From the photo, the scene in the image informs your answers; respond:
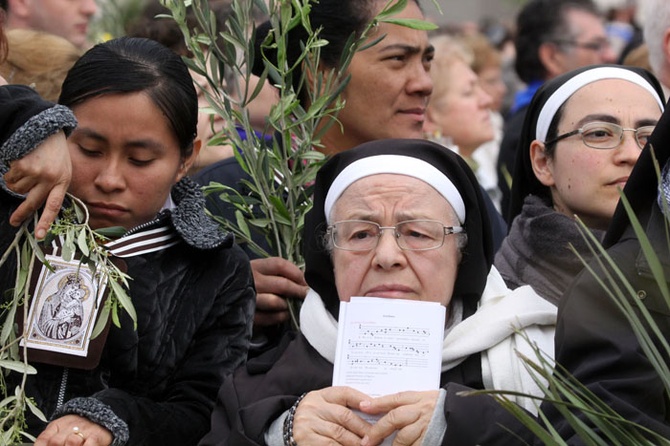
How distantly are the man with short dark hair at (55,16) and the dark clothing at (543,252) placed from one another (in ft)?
10.2

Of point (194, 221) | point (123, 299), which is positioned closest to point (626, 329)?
point (123, 299)

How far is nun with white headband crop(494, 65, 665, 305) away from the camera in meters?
4.24

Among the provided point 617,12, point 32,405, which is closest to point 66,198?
A: point 32,405

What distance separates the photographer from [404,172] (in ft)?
12.8

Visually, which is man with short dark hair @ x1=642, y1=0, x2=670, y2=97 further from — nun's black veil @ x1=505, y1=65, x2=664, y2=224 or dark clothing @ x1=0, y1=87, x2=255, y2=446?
dark clothing @ x1=0, y1=87, x2=255, y2=446

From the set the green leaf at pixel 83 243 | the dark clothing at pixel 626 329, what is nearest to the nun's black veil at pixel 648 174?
the dark clothing at pixel 626 329

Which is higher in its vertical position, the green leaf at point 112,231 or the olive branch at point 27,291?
the green leaf at point 112,231

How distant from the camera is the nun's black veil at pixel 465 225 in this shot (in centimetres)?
386

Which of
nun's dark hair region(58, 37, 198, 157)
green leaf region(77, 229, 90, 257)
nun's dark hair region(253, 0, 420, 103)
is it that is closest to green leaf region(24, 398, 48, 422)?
green leaf region(77, 229, 90, 257)

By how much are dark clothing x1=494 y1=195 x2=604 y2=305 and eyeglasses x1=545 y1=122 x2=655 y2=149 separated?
0.26 metres

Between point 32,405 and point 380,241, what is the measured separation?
3.50 feet

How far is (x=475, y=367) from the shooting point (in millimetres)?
3697

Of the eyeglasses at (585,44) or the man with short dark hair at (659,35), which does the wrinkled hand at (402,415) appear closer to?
the man with short dark hair at (659,35)

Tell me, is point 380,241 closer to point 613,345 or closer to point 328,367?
point 328,367
